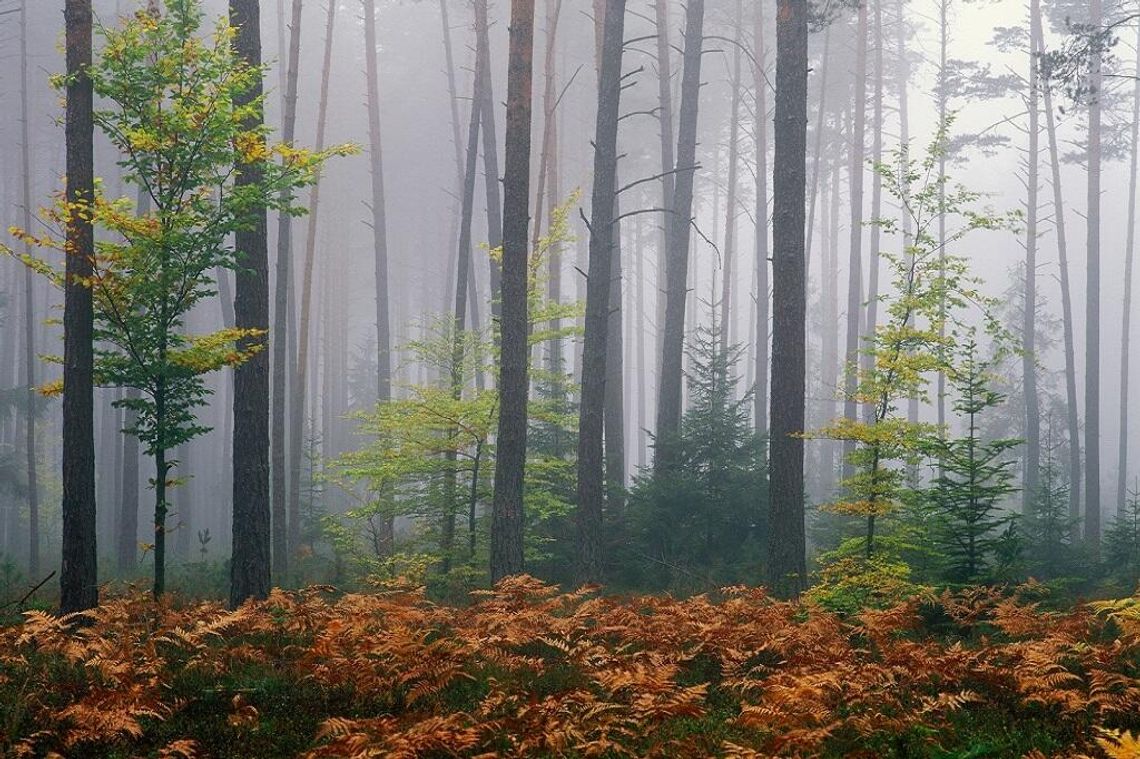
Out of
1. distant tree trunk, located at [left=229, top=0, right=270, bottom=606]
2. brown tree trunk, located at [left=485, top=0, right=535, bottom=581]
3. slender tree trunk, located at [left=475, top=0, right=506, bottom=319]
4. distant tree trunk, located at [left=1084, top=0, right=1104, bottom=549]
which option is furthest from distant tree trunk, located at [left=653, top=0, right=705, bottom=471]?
distant tree trunk, located at [left=229, top=0, right=270, bottom=606]

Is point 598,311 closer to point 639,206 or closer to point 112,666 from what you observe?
point 112,666

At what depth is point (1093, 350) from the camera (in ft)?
81.6

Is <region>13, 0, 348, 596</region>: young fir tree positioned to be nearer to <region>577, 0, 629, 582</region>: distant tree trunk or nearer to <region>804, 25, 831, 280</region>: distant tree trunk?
<region>577, 0, 629, 582</region>: distant tree trunk

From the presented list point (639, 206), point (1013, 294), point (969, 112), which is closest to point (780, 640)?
point (639, 206)

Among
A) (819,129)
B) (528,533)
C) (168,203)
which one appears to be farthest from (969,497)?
(819,129)

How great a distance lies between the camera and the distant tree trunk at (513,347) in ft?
40.4

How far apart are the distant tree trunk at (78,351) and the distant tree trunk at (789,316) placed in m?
8.18

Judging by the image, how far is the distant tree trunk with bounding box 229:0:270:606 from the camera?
11.4 m

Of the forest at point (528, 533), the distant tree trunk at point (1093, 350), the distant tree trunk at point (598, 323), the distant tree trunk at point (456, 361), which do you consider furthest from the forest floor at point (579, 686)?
the distant tree trunk at point (1093, 350)

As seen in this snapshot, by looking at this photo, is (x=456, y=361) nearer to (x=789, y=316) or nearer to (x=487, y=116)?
(x=789, y=316)

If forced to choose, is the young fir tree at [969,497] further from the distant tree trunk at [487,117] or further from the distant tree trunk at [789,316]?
the distant tree trunk at [487,117]

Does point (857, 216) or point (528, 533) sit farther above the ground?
point (857, 216)

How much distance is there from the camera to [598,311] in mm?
14812

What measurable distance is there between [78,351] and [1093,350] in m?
25.4
